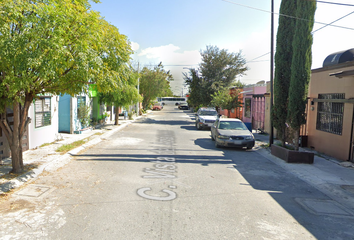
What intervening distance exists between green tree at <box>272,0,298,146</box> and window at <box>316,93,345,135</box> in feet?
6.38

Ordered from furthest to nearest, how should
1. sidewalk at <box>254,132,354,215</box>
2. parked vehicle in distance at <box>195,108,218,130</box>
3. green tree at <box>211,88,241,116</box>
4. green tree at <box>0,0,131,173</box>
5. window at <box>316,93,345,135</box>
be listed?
1. green tree at <box>211,88,241,116</box>
2. parked vehicle in distance at <box>195,108,218,130</box>
3. window at <box>316,93,345,135</box>
4. sidewalk at <box>254,132,354,215</box>
5. green tree at <box>0,0,131,173</box>

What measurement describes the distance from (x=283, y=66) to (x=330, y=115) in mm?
3025

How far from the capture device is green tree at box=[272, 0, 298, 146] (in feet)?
39.2

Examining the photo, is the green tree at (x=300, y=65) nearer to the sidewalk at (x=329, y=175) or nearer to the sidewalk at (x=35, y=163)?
the sidewalk at (x=329, y=175)

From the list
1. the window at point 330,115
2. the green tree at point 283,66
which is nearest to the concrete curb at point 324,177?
the window at point 330,115

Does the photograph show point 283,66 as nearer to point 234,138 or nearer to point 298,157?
point 234,138

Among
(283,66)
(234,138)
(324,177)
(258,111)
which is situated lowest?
(324,177)

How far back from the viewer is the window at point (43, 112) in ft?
38.3

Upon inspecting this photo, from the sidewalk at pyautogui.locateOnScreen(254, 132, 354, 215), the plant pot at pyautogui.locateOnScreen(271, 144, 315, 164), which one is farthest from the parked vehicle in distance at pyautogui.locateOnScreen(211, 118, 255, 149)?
the plant pot at pyautogui.locateOnScreen(271, 144, 315, 164)

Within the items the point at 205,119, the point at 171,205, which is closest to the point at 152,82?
the point at 205,119

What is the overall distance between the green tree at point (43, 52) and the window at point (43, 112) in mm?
4581

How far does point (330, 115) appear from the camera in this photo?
11938 mm

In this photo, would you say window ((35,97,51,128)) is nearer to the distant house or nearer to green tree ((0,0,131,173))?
the distant house

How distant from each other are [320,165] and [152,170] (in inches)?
245
